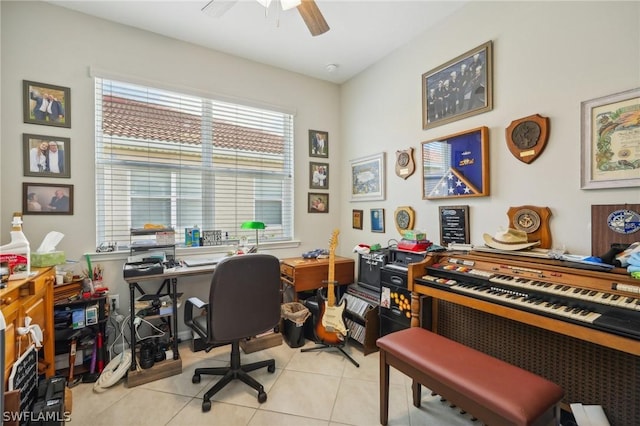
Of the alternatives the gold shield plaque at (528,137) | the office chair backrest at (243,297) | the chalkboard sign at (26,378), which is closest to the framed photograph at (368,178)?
the gold shield plaque at (528,137)

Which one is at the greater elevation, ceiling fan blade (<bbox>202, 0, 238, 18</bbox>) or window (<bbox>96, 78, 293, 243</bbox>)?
ceiling fan blade (<bbox>202, 0, 238, 18</bbox>)

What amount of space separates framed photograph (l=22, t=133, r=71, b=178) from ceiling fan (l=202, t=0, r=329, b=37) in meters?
1.60

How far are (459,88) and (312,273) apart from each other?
2.09 m

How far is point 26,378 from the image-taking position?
1.52 meters

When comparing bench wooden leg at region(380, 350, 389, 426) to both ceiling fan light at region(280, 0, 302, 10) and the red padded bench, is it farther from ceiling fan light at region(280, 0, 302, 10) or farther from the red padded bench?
ceiling fan light at region(280, 0, 302, 10)

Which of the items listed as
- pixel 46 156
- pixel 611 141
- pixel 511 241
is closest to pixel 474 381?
pixel 511 241

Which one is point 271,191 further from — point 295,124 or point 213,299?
point 213,299

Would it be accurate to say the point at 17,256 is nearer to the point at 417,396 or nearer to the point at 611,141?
A: the point at 417,396

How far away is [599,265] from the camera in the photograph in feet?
4.53

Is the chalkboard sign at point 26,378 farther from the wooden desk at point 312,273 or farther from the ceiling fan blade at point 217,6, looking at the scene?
the ceiling fan blade at point 217,6

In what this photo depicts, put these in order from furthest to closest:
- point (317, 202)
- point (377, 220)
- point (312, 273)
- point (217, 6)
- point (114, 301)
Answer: point (317, 202)
point (377, 220)
point (312, 273)
point (114, 301)
point (217, 6)

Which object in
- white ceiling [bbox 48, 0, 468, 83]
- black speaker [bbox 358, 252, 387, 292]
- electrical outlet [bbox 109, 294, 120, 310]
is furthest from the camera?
black speaker [bbox 358, 252, 387, 292]

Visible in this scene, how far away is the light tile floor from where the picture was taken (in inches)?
67.5

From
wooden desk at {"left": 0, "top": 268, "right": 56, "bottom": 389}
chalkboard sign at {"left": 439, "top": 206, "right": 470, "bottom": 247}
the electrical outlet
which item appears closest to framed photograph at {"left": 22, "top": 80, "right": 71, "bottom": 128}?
wooden desk at {"left": 0, "top": 268, "right": 56, "bottom": 389}
